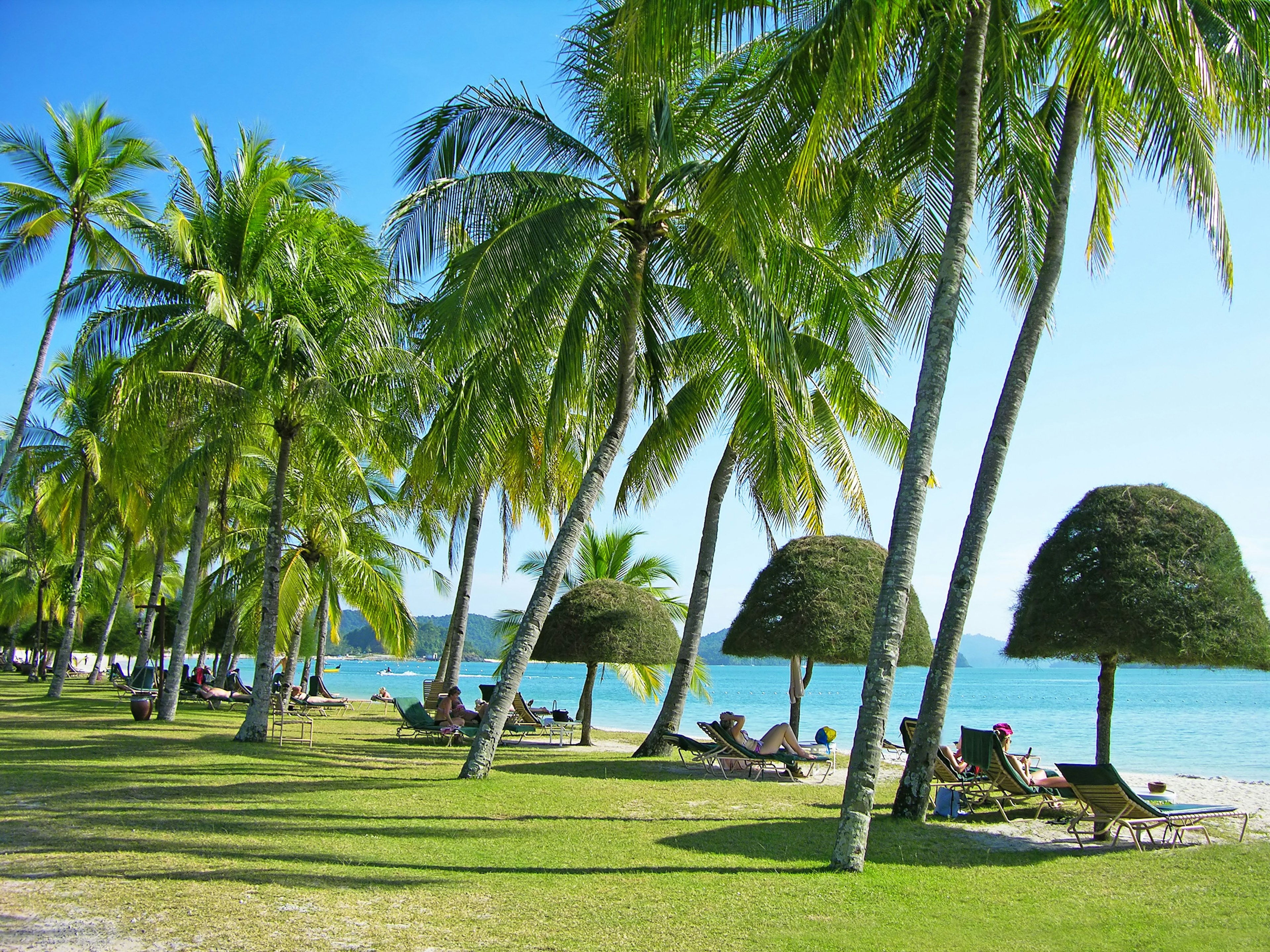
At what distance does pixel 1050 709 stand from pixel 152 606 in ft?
189

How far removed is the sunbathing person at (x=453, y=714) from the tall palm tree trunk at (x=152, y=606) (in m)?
7.84

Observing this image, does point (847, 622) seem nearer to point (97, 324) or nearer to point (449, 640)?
point (449, 640)

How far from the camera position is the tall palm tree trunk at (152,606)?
22.0 m

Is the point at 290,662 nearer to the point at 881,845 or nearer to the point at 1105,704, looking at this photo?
the point at 881,845

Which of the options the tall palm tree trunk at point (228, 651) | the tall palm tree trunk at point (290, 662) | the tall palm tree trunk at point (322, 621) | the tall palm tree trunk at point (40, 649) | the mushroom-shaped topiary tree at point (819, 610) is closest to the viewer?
the mushroom-shaped topiary tree at point (819, 610)

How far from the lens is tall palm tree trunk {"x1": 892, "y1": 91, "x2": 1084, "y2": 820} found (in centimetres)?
957

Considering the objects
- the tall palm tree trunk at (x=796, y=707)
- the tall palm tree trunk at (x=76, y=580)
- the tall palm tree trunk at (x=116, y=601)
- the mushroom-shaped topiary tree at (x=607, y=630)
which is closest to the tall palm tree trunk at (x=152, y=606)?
the tall palm tree trunk at (x=76, y=580)

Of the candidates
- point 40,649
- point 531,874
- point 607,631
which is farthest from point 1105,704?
point 40,649

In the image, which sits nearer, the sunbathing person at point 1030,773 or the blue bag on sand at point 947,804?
the blue bag on sand at point 947,804

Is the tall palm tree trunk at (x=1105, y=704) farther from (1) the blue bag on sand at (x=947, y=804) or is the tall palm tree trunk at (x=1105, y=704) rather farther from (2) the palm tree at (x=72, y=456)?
(2) the palm tree at (x=72, y=456)

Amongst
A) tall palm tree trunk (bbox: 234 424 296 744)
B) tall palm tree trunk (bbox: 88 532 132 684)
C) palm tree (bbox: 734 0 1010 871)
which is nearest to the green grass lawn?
palm tree (bbox: 734 0 1010 871)

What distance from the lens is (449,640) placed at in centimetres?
2091

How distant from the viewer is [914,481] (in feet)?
25.0

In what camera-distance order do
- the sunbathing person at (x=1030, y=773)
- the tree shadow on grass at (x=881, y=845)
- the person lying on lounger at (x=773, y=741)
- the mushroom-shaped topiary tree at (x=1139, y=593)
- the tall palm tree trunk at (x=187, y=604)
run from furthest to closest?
the tall palm tree trunk at (x=187, y=604), the person lying on lounger at (x=773, y=741), the sunbathing person at (x=1030, y=773), the mushroom-shaped topiary tree at (x=1139, y=593), the tree shadow on grass at (x=881, y=845)
